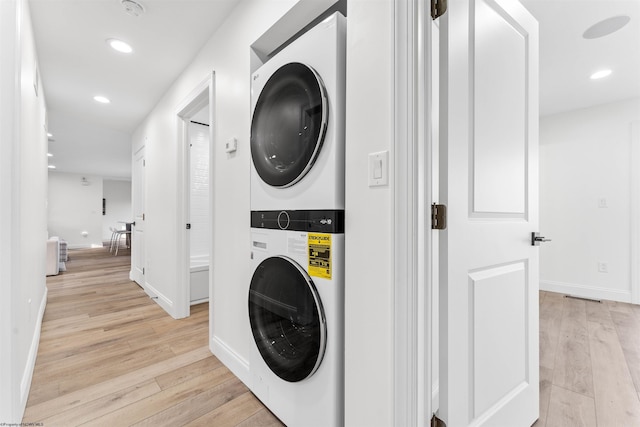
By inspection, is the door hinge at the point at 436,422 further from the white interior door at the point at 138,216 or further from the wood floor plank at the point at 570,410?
the white interior door at the point at 138,216

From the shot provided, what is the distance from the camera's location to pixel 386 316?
36.3 inches

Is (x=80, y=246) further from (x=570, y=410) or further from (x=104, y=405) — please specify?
(x=570, y=410)

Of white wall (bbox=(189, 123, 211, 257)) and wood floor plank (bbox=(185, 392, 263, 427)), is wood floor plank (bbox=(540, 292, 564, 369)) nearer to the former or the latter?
wood floor plank (bbox=(185, 392, 263, 427))

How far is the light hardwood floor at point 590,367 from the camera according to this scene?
1.45 m

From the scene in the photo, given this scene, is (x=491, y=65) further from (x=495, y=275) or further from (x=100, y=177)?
(x=100, y=177)

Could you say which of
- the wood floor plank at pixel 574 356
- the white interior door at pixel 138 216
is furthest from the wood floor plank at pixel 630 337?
the white interior door at pixel 138 216

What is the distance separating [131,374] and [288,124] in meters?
1.87

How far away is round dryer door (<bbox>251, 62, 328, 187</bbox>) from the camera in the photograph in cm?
114

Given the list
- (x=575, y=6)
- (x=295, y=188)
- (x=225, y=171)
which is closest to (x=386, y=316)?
(x=295, y=188)

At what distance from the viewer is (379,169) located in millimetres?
946

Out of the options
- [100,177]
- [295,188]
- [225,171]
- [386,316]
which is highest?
[100,177]

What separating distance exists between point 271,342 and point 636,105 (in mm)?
4706

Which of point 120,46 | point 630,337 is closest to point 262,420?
point 120,46

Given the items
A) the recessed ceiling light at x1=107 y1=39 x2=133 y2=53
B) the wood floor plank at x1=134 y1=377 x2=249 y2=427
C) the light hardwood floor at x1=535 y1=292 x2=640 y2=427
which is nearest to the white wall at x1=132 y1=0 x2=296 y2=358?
the wood floor plank at x1=134 y1=377 x2=249 y2=427
